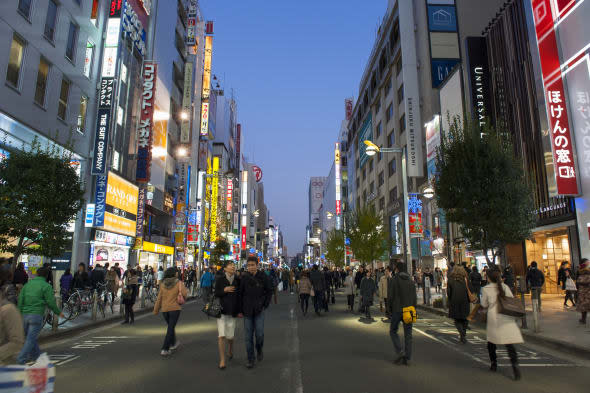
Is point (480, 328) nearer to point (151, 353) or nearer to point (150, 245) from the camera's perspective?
point (151, 353)

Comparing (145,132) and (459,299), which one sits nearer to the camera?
(459,299)

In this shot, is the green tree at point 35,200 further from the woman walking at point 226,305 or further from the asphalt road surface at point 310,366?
the woman walking at point 226,305

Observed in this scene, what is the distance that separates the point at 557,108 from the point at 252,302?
16889mm

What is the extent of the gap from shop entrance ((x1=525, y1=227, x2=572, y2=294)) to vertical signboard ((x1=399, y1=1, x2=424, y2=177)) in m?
15.3

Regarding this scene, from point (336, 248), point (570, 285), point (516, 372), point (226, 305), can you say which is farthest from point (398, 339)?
point (336, 248)

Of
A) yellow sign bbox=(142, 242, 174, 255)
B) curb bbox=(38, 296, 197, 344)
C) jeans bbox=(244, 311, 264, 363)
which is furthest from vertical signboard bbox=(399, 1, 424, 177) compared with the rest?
jeans bbox=(244, 311, 264, 363)

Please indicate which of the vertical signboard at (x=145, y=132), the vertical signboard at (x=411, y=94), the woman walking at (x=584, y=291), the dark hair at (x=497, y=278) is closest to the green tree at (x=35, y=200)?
the dark hair at (x=497, y=278)

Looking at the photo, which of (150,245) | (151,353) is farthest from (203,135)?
(151,353)

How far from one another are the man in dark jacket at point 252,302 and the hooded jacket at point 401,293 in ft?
7.72

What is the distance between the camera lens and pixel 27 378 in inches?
118

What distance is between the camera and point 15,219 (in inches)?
466

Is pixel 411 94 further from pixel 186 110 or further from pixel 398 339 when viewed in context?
pixel 398 339

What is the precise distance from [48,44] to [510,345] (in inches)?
815

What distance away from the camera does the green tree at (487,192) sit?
1552cm
